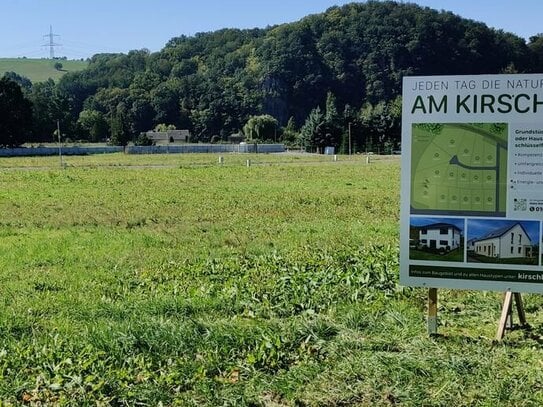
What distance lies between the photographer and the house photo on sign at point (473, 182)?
5047 mm

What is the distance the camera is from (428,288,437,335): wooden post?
5.36 m

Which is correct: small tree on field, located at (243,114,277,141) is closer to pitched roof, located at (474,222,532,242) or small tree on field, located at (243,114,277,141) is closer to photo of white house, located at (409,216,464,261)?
photo of white house, located at (409,216,464,261)

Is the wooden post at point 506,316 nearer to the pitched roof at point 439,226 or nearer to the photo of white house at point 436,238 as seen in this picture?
the photo of white house at point 436,238

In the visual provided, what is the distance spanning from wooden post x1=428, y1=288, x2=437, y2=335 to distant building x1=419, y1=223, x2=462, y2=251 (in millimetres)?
402

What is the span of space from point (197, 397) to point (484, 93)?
129 inches

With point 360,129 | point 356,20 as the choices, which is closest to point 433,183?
point 360,129

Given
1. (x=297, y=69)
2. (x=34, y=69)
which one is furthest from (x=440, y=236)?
(x=34, y=69)

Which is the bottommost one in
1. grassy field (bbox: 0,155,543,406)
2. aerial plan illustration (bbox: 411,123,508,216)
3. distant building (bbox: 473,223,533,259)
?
grassy field (bbox: 0,155,543,406)

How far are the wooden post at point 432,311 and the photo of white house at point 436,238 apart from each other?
0.32 meters

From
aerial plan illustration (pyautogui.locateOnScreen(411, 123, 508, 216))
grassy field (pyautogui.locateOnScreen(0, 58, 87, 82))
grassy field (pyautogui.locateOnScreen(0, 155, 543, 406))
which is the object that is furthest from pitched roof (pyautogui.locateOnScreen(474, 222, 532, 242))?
grassy field (pyautogui.locateOnScreen(0, 58, 87, 82))

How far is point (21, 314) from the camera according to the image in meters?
6.39

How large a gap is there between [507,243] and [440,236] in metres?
0.53

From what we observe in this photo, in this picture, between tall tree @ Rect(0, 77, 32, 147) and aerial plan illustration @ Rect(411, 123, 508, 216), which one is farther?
tall tree @ Rect(0, 77, 32, 147)

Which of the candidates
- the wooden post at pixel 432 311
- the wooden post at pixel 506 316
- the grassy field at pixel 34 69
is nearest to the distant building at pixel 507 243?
the wooden post at pixel 506 316
